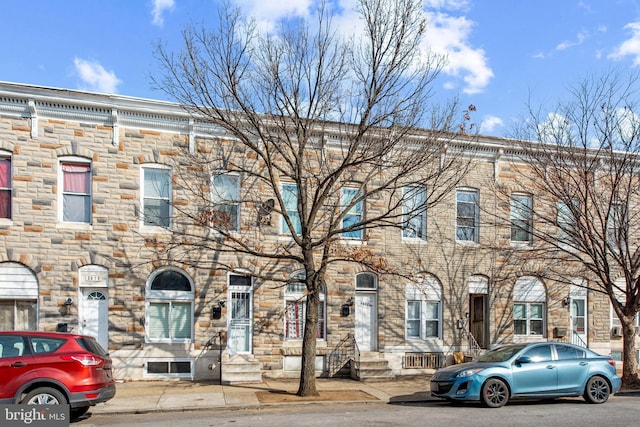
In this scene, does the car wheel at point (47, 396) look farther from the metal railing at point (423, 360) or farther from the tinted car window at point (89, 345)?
the metal railing at point (423, 360)

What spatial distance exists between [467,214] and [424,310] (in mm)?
3474

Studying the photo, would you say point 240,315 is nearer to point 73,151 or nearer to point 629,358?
point 73,151

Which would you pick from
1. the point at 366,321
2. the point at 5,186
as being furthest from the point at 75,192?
the point at 366,321

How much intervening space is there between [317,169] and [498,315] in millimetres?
7602

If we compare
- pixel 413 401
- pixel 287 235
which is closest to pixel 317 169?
pixel 287 235

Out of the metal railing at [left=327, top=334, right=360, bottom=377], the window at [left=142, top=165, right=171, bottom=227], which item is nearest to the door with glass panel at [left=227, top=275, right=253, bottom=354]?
the metal railing at [left=327, top=334, right=360, bottom=377]

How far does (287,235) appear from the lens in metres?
18.4

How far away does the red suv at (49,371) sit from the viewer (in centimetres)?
1052

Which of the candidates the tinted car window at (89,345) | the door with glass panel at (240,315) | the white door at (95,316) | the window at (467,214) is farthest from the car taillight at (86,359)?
the window at (467,214)

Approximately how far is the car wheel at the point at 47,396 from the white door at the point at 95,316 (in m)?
6.09

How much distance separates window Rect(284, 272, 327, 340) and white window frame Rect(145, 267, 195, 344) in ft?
9.03

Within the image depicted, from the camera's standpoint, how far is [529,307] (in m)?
20.8

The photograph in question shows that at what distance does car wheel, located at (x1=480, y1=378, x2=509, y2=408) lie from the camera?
13.0 metres

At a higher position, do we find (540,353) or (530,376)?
(540,353)
